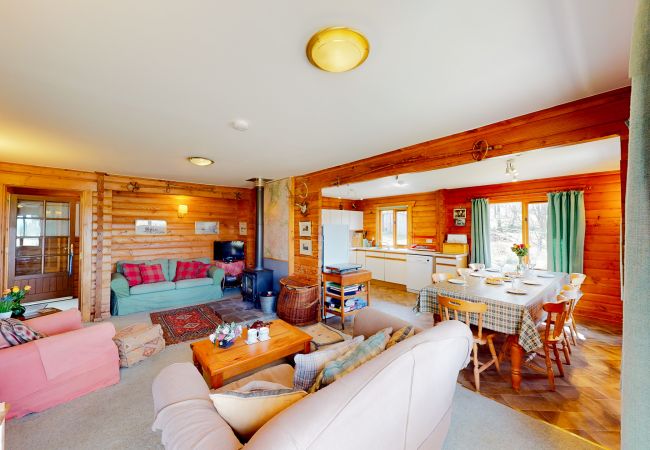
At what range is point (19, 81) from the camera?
1623mm

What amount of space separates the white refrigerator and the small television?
2707 mm

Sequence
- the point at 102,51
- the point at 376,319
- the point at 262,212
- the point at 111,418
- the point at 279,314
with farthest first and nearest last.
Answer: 1. the point at 262,212
2. the point at 279,314
3. the point at 376,319
4. the point at 111,418
5. the point at 102,51

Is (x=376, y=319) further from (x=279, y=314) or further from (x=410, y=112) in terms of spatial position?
(x=279, y=314)

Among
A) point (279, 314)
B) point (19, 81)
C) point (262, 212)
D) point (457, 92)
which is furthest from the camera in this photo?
point (262, 212)

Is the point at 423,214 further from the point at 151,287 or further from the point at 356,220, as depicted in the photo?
the point at 151,287

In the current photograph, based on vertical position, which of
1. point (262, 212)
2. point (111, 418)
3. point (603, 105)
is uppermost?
point (603, 105)

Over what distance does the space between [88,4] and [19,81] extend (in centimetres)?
107

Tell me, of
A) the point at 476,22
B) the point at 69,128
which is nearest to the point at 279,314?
the point at 69,128

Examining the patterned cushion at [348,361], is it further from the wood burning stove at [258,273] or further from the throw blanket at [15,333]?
the wood burning stove at [258,273]

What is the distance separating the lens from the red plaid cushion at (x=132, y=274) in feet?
14.8

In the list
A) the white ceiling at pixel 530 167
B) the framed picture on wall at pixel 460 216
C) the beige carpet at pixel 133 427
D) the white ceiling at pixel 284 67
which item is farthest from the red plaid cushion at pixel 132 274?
the framed picture on wall at pixel 460 216

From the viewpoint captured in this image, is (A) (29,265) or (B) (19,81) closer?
(B) (19,81)

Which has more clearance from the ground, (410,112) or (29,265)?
(410,112)

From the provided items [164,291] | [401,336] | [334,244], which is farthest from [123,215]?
[401,336]
